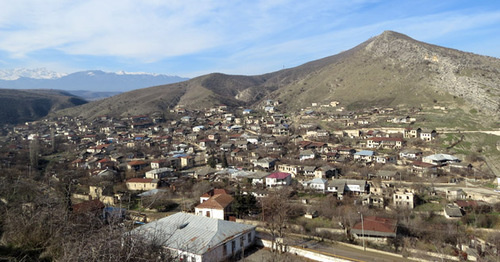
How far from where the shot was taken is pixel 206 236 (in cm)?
1078

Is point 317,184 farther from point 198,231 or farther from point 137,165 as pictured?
point 137,165

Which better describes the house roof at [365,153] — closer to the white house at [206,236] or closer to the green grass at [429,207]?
the green grass at [429,207]

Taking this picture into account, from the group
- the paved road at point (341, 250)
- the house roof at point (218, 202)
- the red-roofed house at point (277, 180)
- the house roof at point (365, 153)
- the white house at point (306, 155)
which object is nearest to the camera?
the paved road at point (341, 250)

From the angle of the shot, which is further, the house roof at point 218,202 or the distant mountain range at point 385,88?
the distant mountain range at point 385,88

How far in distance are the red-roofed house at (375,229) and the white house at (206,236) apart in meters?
4.57

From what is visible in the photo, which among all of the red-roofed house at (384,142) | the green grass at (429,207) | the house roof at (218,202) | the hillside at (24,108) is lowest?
the green grass at (429,207)

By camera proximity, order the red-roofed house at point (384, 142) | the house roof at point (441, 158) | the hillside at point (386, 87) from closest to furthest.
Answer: the house roof at point (441, 158) → the red-roofed house at point (384, 142) → the hillside at point (386, 87)

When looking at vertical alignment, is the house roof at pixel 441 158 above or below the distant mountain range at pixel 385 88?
below

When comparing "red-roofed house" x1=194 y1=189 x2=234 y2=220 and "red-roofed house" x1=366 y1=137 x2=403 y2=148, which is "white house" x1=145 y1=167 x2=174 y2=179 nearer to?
"red-roofed house" x1=194 y1=189 x2=234 y2=220

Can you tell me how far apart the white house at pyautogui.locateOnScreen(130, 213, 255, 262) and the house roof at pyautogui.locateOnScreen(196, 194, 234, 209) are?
10.7ft

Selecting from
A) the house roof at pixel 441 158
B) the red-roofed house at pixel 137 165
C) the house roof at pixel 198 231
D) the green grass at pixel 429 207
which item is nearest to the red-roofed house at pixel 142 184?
the red-roofed house at pixel 137 165

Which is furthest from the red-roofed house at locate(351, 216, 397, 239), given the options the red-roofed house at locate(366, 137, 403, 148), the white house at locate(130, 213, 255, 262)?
the red-roofed house at locate(366, 137, 403, 148)

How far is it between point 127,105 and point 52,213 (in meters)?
69.3

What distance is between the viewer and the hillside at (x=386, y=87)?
44.5 meters
